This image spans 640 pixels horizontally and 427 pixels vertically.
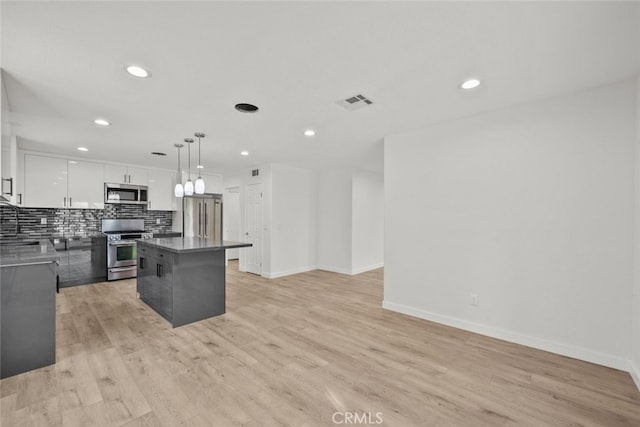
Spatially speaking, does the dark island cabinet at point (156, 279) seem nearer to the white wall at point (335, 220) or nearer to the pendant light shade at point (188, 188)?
the pendant light shade at point (188, 188)

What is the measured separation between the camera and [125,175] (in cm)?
582

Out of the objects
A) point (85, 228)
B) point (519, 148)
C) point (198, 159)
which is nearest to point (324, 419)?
point (519, 148)

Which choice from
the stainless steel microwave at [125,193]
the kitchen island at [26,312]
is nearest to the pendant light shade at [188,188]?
the kitchen island at [26,312]

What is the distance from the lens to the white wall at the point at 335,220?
6223mm

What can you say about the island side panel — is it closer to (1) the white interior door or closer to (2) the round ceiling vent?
(2) the round ceiling vent

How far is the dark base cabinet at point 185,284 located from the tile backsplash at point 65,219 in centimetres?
298

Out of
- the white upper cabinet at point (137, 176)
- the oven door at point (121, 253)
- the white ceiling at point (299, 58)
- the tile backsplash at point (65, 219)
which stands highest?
the white ceiling at point (299, 58)

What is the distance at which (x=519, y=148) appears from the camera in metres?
2.82

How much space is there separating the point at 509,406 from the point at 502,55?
248 cm

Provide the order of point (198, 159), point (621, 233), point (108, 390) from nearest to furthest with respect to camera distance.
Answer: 1. point (108, 390)
2. point (621, 233)
3. point (198, 159)

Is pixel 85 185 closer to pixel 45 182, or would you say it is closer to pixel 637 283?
pixel 45 182

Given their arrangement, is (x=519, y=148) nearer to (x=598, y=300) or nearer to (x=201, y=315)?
(x=598, y=300)

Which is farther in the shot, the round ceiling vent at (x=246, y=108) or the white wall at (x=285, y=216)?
the white wall at (x=285, y=216)

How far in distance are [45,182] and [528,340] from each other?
7660 millimetres
